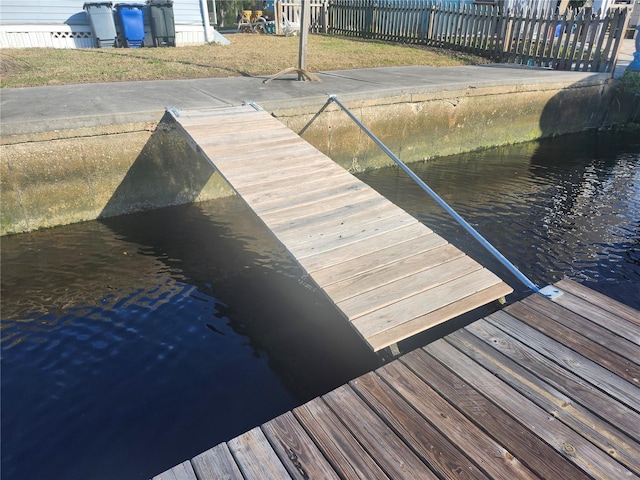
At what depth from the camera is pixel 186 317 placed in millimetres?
4637

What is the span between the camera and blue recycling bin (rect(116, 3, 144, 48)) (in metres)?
12.6

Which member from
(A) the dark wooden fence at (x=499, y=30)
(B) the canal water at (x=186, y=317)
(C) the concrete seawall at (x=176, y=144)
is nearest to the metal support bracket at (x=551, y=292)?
(B) the canal water at (x=186, y=317)

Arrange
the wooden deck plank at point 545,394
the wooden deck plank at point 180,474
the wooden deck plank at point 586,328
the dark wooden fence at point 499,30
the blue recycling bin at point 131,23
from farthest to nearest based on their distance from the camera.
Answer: the blue recycling bin at point 131,23
the dark wooden fence at point 499,30
the wooden deck plank at point 586,328
the wooden deck plank at point 545,394
the wooden deck plank at point 180,474

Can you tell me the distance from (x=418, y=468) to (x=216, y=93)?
7.08 metres

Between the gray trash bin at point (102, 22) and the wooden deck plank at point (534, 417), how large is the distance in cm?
1321

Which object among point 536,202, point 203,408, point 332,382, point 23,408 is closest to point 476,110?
point 536,202

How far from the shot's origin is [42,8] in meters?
12.1

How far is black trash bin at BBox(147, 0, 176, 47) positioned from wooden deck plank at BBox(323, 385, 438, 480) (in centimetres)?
1323

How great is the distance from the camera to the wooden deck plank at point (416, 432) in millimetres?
2422

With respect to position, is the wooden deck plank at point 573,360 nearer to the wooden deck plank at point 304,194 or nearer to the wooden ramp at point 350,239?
the wooden ramp at point 350,239

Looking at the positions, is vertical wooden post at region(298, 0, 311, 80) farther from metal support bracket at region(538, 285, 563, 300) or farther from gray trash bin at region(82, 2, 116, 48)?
gray trash bin at region(82, 2, 116, 48)

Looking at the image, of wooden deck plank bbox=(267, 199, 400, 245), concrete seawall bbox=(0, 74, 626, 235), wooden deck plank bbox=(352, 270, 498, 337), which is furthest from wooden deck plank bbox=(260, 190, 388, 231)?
concrete seawall bbox=(0, 74, 626, 235)

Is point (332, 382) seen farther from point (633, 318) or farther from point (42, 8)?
point (42, 8)

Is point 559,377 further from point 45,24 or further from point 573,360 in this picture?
point 45,24
